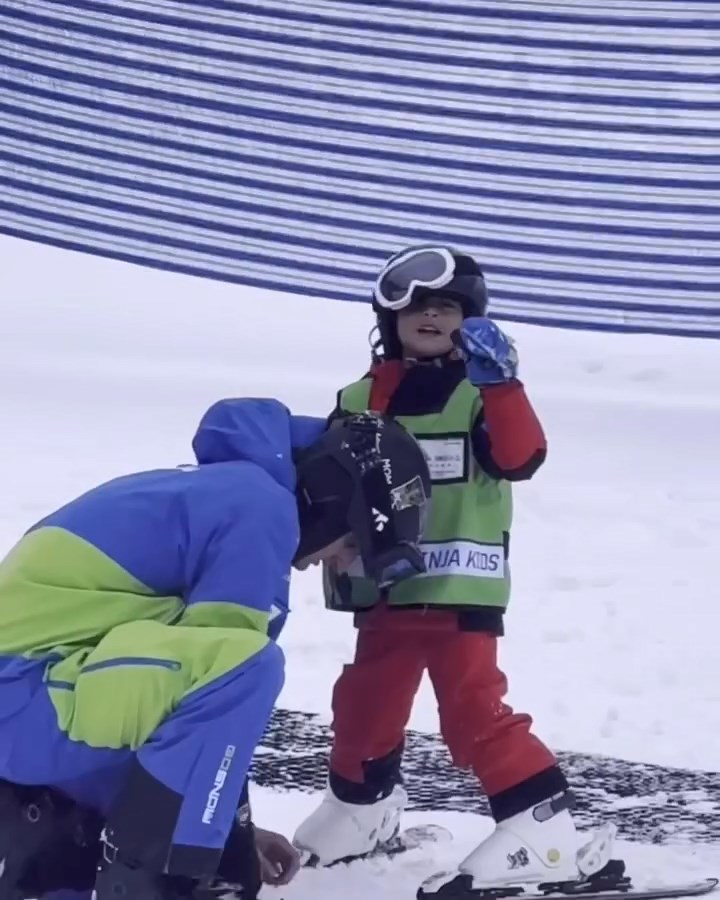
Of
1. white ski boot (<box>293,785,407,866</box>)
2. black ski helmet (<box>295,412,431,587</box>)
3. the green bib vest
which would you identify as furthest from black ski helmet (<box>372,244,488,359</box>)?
white ski boot (<box>293,785,407,866</box>)

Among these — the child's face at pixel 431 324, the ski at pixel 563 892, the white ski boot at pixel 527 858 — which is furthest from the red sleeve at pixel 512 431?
the ski at pixel 563 892

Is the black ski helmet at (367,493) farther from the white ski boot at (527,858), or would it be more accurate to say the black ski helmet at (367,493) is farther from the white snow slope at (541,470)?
the white snow slope at (541,470)

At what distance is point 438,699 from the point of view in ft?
10.6

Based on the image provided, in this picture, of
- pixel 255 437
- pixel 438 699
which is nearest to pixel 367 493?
pixel 255 437

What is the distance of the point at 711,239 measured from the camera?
1021 cm

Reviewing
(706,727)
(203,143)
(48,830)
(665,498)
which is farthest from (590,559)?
(203,143)

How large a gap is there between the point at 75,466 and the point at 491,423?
4.55 m

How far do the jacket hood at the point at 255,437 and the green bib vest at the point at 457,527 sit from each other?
48 cm

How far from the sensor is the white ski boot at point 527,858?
3062 millimetres

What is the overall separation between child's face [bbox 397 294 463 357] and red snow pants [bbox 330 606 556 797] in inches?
20.4

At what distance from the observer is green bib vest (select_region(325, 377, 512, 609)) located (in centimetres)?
318

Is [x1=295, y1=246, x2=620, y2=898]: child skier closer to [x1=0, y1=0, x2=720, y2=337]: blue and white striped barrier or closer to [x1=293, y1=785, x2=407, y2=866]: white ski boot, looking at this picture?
[x1=293, y1=785, x2=407, y2=866]: white ski boot

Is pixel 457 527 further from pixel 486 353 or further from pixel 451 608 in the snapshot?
pixel 486 353

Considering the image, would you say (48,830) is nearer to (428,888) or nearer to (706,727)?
(428,888)
